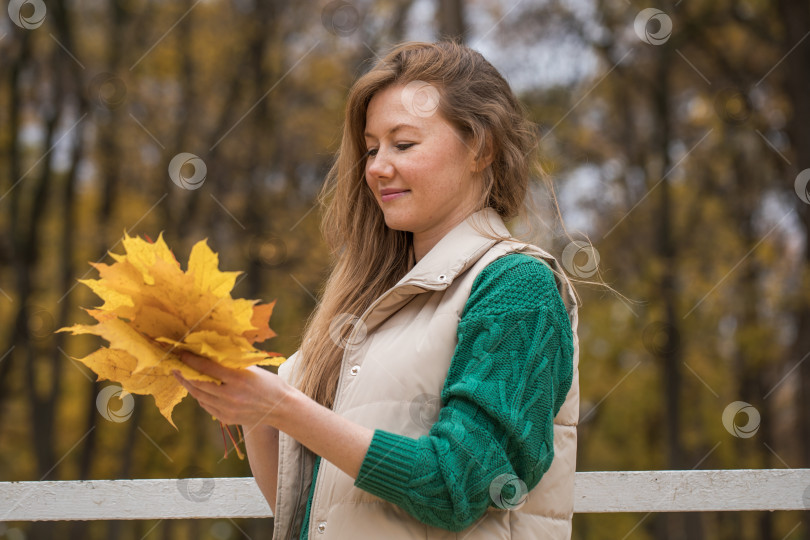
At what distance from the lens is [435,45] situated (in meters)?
2.12

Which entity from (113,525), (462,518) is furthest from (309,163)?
(462,518)

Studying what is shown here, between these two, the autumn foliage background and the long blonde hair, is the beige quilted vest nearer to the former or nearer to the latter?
the long blonde hair

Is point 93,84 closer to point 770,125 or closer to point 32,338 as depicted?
point 32,338

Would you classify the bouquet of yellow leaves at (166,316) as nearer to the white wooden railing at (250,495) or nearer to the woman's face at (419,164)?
the woman's face at (419,164)

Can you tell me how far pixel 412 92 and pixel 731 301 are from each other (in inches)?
347

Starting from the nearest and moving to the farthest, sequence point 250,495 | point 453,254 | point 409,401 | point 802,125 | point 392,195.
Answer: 1. point 409,401
2. point 453,254
3. point 392,195
4. point 250,495
5. point 802,125

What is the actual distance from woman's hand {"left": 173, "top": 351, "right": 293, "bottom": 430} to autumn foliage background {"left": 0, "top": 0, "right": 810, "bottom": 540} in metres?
8.16

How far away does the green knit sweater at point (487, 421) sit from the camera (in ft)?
5.10

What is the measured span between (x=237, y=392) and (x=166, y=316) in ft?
0.59

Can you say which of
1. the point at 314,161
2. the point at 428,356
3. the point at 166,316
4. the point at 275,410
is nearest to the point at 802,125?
the point at 314,161

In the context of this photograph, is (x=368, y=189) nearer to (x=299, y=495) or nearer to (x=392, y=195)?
(x=392, y=195)

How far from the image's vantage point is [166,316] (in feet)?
4.80

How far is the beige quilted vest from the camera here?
1.69 m

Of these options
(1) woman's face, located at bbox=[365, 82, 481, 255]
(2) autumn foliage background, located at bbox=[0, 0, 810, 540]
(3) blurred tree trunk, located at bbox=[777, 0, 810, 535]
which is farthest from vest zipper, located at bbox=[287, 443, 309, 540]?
(2) autumn foliage background, located at bbox=[0, 0, 810, 540]
